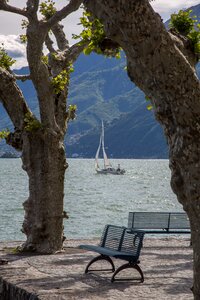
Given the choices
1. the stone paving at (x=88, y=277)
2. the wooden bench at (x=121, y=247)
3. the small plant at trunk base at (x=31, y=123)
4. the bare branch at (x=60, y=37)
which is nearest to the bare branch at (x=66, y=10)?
the small plant at trunk base at (x=31, y=123)

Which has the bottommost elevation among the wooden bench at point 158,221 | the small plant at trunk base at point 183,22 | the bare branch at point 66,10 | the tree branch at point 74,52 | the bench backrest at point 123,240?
the wooden bench at point 158,221

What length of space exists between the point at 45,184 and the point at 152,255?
3580mm

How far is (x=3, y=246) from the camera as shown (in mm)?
20469

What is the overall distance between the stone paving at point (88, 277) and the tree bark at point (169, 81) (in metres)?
4.35

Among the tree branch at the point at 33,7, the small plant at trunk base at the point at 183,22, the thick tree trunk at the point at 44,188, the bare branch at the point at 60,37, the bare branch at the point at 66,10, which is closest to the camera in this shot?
the small plant at trunk base at the point at 183,22

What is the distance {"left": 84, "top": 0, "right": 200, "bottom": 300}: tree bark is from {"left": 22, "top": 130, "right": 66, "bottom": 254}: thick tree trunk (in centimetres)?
1047

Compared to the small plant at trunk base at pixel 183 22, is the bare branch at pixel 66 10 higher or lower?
higher

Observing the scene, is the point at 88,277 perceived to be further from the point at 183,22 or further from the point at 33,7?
the point at 33,7

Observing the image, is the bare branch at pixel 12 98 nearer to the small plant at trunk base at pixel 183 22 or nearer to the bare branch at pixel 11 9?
the bare branch at pixel 11 9

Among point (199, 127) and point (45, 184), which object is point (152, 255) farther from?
point (199, 127)

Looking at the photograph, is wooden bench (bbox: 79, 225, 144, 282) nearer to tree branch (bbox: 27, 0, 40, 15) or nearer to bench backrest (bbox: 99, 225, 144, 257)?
bench backrest (bbox: 99, 225, 144, 257)

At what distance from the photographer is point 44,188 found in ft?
59.7

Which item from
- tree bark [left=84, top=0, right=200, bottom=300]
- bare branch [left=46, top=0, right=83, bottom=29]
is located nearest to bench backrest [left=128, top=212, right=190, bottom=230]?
bare branch [left=46, top=0, right=83, bottom=29]

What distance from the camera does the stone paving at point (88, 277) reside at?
468 inches
